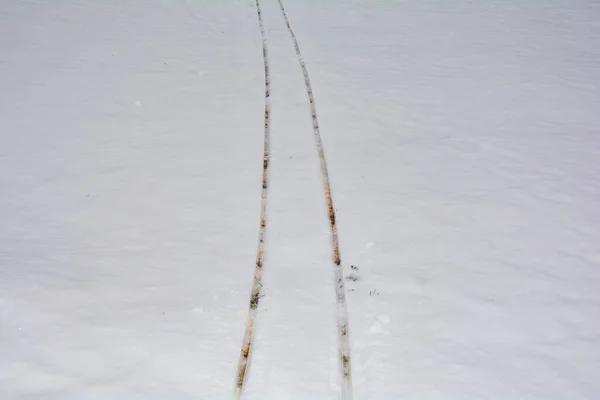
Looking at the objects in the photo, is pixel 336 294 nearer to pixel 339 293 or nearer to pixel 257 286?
pixel 339 293

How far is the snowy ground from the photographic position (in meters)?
3.32

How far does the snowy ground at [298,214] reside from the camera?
3.32m

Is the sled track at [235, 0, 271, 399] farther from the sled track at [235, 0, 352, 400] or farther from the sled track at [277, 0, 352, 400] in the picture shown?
the sled track at [277, 0, 352, 400]

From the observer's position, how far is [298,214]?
459 cm

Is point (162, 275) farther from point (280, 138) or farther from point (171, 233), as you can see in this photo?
point (280, 138)

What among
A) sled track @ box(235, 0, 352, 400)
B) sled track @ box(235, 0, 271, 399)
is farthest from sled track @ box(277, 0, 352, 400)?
sled track @ box(235, 0, 271, 399)

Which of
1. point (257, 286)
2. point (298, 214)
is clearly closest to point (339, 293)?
point (257, 286)

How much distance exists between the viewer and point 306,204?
4.72 meters

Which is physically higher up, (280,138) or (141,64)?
(141,64)

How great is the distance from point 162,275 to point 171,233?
0.50 metres

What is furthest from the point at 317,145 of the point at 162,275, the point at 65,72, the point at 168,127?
the point at 65,72

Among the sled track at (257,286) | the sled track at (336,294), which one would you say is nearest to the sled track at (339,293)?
the sled track at (336,294)

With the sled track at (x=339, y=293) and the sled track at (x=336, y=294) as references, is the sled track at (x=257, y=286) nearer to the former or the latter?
the sled track at (x=336, y=294)

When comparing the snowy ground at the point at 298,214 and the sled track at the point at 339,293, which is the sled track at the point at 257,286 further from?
the sled track at the point at 339,293
